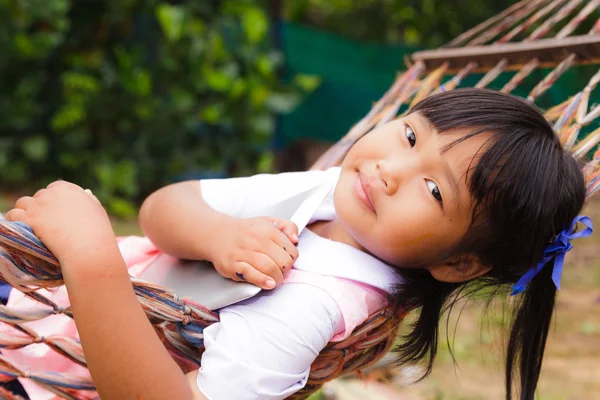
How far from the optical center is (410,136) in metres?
1.30

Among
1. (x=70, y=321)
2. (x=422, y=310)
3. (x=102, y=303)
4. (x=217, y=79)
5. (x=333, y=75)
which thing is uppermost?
(x=217, y=79)

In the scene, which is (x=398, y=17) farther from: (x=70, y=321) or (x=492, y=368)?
(x=70, y=321)

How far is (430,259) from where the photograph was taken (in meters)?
1.29

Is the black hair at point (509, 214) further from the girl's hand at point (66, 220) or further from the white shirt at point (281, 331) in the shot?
the girl's hand at point (66, 220)

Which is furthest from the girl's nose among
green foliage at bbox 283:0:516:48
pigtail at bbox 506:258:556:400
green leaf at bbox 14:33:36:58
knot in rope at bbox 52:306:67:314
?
green leaf at bbox 14:33:36:58

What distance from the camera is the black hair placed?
1213 millimetres

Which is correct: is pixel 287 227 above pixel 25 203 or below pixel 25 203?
below

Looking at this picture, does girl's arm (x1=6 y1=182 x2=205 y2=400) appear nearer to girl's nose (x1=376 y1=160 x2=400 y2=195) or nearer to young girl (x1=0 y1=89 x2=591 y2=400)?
young girl (x1=0 y1=89 x2=591 y2=400)

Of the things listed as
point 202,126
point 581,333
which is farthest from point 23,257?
point 202,126

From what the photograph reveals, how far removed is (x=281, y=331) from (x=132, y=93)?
313 centimetres

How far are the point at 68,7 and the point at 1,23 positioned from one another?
1.22 ft

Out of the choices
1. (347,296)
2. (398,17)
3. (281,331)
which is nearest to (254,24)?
(398,17)

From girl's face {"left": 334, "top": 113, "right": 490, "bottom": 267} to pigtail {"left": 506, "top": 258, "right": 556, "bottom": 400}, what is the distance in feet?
0.88

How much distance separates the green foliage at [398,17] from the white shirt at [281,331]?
10.1 ft
